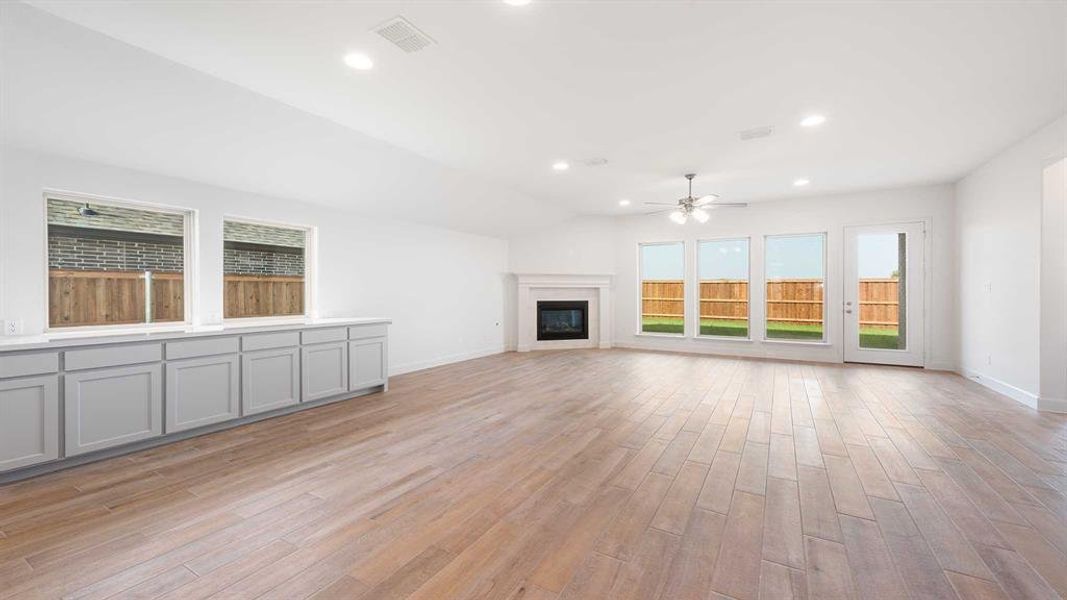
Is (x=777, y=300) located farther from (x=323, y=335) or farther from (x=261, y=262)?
(x=261, y=262)

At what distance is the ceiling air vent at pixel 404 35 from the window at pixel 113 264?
3084mm

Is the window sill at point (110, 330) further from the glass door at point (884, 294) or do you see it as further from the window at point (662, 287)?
the glass door at point (884, 294)

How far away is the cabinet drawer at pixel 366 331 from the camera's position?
474 cm

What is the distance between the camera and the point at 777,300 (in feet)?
24.5

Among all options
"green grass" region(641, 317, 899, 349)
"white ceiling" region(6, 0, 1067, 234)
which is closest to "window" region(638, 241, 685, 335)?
"green grass" region(641, 317, 899, 349)

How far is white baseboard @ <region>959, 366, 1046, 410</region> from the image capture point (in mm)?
4267

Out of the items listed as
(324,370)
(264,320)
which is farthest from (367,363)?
(264,320)

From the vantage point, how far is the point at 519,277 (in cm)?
831

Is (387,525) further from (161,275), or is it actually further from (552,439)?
(161,275)

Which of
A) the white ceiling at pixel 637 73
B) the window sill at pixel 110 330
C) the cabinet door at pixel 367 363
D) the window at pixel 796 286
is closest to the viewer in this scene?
the white ceiling at pixel 637 73

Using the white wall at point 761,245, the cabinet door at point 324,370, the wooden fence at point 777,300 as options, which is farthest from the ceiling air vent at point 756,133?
the cabinet door at point 324,370

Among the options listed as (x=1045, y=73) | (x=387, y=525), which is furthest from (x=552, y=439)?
(x=1045, y=73)

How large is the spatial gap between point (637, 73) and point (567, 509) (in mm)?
2948

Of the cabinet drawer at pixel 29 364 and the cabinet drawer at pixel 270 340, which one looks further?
the cabinet drawer at pixel 270 340
